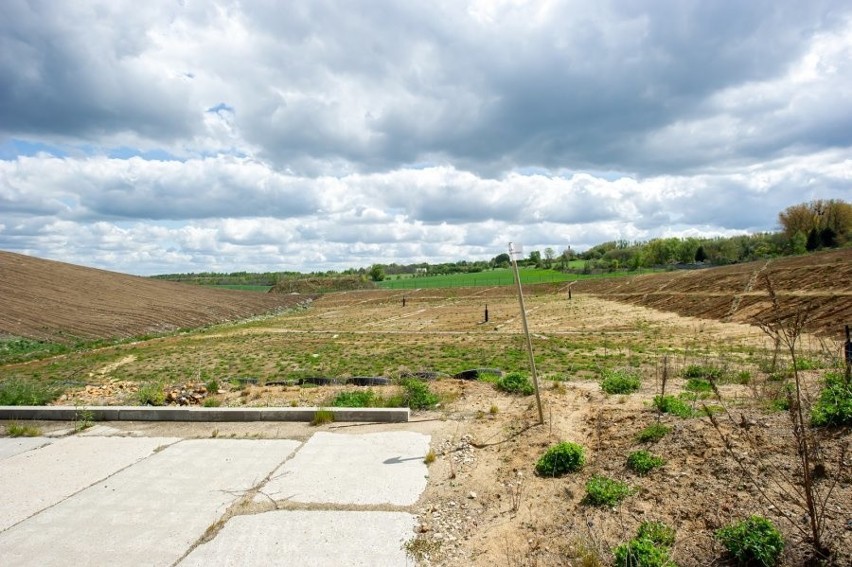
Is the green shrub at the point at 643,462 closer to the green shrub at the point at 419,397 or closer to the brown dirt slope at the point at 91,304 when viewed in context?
the green shrub at the point at 419,397

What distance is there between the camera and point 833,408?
18.6 feet

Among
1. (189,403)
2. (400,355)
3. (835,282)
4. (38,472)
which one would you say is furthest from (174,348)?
(835,282)

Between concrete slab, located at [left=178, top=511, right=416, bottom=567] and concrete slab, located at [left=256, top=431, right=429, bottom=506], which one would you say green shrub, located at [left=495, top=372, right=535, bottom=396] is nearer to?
concrete slab, located at [left=256, top=431, right=429, bottom=506]

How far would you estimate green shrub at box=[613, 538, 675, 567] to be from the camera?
12.9ft

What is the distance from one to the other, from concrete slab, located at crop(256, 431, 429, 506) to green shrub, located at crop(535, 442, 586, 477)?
142 cm

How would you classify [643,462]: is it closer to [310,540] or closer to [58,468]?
[310,540]

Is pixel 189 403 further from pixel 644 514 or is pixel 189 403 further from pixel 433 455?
pixel 644 514

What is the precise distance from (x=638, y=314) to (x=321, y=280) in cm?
8699

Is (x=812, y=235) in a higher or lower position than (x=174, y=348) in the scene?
higher

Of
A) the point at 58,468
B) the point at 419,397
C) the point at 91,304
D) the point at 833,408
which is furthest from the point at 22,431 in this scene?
the point at 91,304

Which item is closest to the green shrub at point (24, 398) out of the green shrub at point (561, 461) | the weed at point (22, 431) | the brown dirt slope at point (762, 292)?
the weed at point (22, 431)

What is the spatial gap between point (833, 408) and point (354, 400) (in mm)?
6940

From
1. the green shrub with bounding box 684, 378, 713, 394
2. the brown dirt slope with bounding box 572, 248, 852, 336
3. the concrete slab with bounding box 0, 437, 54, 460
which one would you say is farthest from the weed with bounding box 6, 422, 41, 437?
the brown dirt slope with bounding box 572, 248, 852, 336

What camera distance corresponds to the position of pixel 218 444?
7531 millimetres
